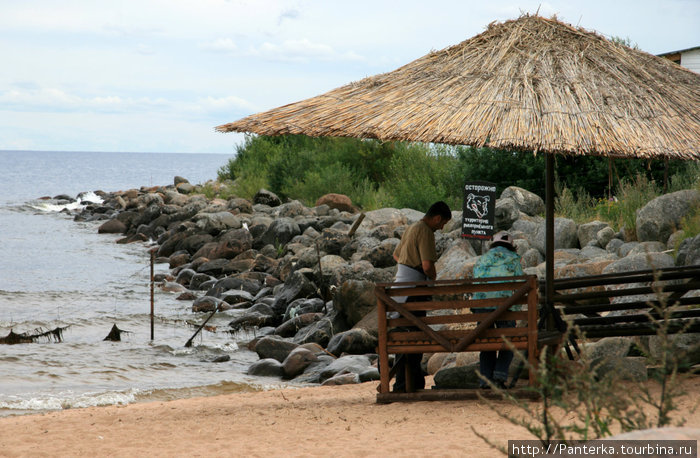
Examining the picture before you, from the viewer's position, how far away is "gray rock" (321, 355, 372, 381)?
11.2m

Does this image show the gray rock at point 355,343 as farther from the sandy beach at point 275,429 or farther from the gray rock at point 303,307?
the sandy beach at point 275,429

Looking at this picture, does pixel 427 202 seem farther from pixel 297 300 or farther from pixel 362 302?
pixel 362 302

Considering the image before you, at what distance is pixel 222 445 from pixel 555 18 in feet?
19.9

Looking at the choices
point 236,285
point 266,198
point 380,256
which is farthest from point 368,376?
point 266,198

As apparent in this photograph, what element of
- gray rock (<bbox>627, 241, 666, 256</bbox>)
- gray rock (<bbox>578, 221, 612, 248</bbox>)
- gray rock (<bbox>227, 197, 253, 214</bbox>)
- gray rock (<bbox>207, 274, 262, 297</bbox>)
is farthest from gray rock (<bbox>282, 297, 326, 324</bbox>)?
gray rock (<bbox>227, 197, 253, 214</bbox>)

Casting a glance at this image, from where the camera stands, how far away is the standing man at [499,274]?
7.57 metres

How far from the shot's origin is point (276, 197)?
3169 centimetres

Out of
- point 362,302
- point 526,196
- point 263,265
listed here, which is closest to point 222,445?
point 362,302

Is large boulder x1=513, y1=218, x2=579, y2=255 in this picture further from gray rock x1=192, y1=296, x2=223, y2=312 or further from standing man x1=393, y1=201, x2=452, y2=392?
standing man x1=393, y1=201, x2=452, y2=392

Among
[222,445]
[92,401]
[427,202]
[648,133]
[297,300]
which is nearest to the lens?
[222,445]

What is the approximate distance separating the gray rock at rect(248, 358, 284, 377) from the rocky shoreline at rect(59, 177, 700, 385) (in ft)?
0.05

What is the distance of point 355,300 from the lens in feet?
44.5

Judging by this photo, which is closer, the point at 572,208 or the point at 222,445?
the point at 222,445

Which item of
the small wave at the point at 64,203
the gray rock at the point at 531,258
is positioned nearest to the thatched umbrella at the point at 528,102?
the gray rock at the point at 531,258
